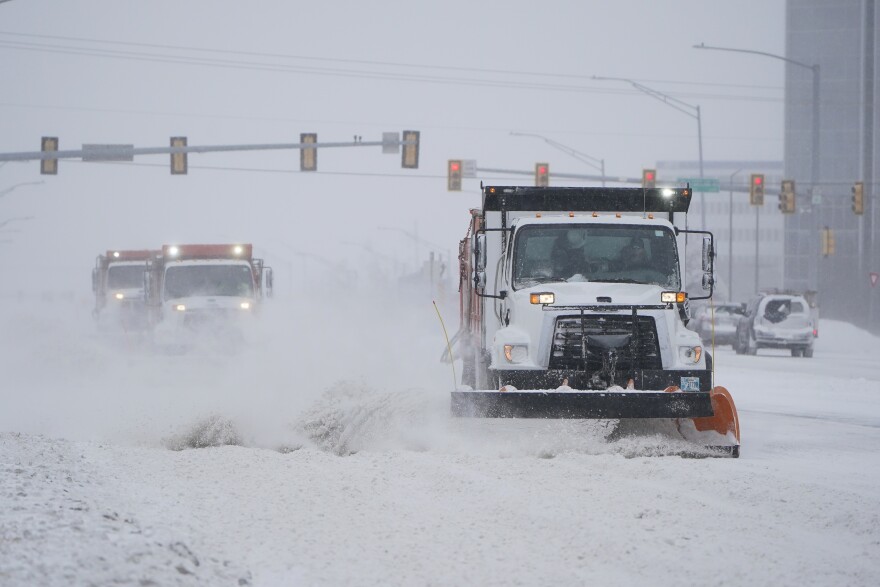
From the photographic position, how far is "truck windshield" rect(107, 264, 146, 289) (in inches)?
1430

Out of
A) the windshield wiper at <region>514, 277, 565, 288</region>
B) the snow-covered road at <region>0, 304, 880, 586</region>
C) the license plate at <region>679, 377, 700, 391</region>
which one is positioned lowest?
the snow-covered road at <region>0, 304, 880, 586</region>

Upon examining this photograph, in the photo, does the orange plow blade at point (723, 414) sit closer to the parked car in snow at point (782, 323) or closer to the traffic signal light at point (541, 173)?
the parked car in snow at point (782, 323)

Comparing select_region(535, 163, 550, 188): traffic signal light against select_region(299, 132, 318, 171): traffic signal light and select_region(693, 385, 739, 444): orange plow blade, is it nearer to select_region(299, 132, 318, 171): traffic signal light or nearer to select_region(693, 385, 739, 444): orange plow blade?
select_region(299, 132, 318, 171): traffic signal light

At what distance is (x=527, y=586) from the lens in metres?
6.45

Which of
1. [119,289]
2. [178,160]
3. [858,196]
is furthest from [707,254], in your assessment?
[858,196]

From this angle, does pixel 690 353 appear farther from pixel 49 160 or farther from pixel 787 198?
pixel 787 198

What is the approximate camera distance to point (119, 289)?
3616 centimetres

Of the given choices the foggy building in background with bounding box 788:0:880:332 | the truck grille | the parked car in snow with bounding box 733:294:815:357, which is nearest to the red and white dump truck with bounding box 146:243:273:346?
the truck grille

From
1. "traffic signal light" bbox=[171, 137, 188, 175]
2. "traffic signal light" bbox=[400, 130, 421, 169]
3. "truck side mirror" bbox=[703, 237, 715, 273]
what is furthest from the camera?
"traffic signal light" bbox=[400, 130, 421, 169]

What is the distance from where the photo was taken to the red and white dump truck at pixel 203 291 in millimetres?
25750

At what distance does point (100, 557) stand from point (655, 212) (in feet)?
27.7

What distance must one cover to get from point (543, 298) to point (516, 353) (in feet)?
2.03

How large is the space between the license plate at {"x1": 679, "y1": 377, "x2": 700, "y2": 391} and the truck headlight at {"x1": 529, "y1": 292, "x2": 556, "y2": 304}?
Result: 150cm

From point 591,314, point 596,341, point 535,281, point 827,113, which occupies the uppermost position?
point 827,113
